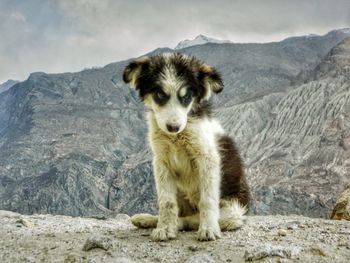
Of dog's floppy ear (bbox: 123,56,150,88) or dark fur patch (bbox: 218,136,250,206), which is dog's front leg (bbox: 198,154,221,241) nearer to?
dark fur patch (bbox: 218,136,250,206)

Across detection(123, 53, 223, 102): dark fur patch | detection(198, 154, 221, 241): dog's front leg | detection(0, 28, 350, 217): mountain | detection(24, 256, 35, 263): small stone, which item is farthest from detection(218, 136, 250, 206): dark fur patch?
detection(0, 28, 350, 217): mountain

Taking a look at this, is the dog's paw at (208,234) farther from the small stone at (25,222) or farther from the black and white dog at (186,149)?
the small stone at (25,222)

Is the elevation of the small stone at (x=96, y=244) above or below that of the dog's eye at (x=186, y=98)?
below

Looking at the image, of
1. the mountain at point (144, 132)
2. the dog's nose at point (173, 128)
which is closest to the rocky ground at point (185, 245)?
the dog's nose at point (173, 128)

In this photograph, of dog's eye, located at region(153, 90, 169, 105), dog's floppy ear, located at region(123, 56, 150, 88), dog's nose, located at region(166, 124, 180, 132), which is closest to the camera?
dog's nose, located at region(166, 124, 180, 132)

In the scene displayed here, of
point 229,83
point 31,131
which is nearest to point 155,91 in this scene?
point 31,131

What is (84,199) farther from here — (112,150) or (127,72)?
(127,72)

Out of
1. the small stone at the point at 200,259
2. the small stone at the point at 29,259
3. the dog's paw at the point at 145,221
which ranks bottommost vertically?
the small stone at the point at 200,259
